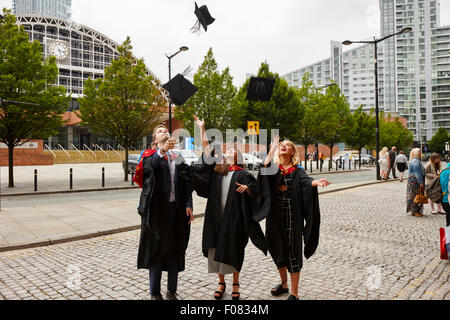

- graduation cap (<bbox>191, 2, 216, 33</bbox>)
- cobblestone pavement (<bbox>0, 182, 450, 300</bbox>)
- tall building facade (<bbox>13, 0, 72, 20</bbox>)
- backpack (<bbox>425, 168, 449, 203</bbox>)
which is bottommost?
cobblestone pavement (<bbox>0, 182, 450, 300</bbox>)

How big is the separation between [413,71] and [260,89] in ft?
505

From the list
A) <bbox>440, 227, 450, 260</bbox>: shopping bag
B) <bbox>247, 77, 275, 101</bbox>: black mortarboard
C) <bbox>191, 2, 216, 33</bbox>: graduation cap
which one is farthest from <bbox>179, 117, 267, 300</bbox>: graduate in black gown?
<bbox>247, 77, 275, 101</bbox>: black mortarboard

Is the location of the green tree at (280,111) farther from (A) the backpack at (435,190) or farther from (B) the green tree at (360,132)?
(A) the backpack at (435,190)

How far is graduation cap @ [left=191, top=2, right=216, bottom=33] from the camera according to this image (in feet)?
18.2

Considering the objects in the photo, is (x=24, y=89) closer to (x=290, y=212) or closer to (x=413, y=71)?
(x=290, y=212)

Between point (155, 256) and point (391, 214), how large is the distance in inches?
312

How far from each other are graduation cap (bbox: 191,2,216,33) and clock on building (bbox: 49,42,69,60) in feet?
278

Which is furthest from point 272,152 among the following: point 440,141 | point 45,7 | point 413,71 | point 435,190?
point 45,7

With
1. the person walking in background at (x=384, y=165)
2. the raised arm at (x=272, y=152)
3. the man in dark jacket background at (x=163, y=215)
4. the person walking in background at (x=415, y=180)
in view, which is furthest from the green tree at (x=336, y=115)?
the man in dark jacket background at (x=163, y=215)

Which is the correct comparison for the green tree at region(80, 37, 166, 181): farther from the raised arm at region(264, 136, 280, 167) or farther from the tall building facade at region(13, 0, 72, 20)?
the tall building facade at region(13, 0, 72, 20)

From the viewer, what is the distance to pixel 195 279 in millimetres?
4461
